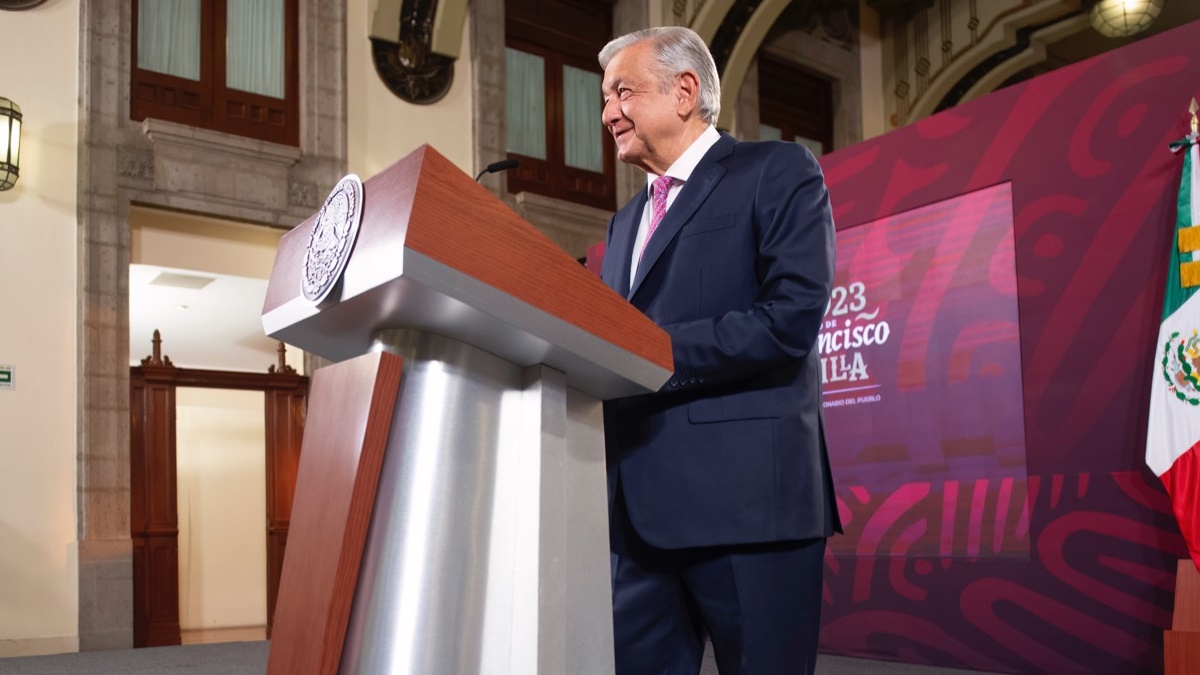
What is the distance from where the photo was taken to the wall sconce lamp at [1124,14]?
9562 mm

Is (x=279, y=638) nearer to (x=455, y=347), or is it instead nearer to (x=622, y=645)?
(x=455, y=347)

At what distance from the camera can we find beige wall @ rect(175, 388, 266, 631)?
9.03 m

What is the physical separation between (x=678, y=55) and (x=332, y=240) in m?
0.63

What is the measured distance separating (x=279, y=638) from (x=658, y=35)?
91 cm

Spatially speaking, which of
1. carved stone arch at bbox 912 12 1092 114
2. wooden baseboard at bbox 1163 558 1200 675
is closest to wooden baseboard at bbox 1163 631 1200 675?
wooden baseboard at bbox 1163 558 1200 675

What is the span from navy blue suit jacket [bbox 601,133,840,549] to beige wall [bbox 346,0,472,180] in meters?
6.68

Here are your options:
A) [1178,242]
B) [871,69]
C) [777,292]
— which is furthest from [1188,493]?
[871,69]

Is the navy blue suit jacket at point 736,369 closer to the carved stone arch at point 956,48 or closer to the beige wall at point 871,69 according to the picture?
the beige wall at point 871,69

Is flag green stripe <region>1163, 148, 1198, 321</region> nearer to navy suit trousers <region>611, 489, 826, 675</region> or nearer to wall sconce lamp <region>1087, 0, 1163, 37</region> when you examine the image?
navy suit trousers <region>611, 489, 826, 675</region>

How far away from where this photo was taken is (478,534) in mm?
1070

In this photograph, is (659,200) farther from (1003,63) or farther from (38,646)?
(1003,63)

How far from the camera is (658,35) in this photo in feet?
5.08

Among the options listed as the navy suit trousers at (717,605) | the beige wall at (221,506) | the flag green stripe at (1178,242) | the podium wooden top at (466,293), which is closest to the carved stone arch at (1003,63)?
the beige wall at (221,506)

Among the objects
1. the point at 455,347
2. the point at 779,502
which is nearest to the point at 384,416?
the point at 455,347
